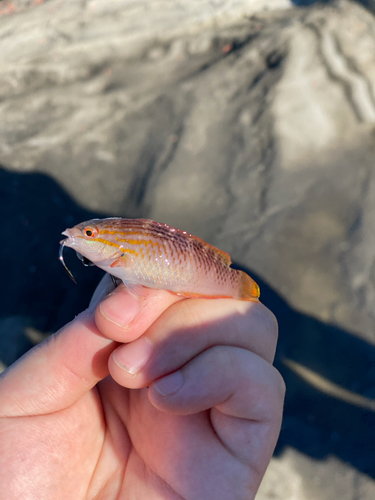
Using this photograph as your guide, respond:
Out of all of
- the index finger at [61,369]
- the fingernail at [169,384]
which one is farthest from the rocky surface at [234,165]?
the fingernail at [169,384]

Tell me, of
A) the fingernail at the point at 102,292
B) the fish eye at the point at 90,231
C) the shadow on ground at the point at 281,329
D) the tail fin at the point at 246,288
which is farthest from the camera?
the shadow on ground at the point at 281,329

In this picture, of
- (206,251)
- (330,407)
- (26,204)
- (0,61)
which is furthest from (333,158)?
(0,61)

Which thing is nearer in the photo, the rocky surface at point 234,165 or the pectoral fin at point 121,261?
the pectoral fin at point 121,261

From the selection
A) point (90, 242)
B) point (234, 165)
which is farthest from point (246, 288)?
point (234, 165)

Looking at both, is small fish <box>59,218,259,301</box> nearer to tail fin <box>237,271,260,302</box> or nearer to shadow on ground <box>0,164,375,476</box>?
tail fin <box>237,271,260,302</box>

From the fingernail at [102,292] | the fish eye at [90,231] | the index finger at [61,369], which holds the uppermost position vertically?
the fish eye at [90,231]

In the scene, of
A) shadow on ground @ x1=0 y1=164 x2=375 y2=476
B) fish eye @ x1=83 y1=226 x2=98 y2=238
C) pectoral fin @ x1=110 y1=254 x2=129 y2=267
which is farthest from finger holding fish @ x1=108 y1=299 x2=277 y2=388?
shadow on ground @ x1=0 y1=164 x2=375 y2=476

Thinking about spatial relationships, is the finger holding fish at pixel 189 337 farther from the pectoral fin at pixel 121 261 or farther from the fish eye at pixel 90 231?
the fish eye at pixel 90 231
